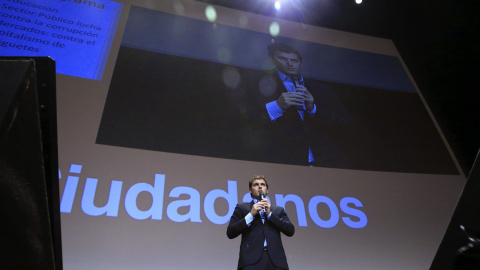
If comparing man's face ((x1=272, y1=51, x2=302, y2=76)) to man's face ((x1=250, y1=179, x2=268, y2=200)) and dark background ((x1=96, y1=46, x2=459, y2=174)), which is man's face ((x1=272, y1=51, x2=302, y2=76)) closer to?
dark background ((x1=96, y1=46, x2=459, y2=174))

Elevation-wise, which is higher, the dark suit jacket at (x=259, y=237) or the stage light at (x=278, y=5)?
the stage light at (x=278, y=5)

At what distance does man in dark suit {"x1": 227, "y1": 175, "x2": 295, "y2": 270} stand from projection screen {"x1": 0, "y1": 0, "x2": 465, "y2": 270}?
2.27 feet

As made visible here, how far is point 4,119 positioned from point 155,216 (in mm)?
2354

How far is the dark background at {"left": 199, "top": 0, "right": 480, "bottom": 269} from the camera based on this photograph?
174 inches

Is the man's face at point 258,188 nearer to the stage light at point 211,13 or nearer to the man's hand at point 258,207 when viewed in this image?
the man's hand at point 258,207

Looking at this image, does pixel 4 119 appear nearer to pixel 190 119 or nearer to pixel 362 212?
pixel 190 119

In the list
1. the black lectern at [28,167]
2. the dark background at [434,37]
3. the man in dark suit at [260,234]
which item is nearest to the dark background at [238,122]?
the dark background at [434,37]

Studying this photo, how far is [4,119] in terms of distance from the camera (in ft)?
1.22

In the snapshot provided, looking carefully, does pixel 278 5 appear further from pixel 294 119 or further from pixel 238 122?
pixel 238 122

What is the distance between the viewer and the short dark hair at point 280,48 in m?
4.08

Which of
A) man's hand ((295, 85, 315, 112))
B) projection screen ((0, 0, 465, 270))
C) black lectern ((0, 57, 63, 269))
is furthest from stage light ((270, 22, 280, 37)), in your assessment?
black lectern ((0, 57, 63, 269))

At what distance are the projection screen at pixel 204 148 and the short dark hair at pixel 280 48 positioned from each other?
4.0 inches

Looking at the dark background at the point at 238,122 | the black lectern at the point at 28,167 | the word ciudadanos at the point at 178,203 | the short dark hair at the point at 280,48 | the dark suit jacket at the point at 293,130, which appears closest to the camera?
the black lectern at the point at 28,167

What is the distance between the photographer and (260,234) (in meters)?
1.99
